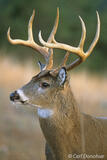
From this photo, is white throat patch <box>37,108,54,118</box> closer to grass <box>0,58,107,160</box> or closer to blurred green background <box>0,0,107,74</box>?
grass <box>0,58,107,160</box>

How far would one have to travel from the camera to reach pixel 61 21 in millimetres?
28219

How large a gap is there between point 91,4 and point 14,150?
22918 mm

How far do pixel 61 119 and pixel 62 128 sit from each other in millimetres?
104

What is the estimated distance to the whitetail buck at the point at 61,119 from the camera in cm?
581

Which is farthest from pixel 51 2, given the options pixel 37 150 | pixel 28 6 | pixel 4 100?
pixel 37 150

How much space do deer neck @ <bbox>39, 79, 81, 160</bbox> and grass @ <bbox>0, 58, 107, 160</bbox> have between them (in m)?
0.71

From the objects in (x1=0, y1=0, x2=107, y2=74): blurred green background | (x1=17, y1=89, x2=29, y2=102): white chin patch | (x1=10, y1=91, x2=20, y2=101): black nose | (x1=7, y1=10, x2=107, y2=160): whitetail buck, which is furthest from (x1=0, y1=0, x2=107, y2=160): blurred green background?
(x1=10, y1=91, x2=20, y2=101): black nose

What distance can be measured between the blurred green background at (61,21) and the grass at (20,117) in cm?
796

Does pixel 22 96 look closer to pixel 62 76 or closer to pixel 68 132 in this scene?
pixel 62 76

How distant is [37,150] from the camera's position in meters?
8.83

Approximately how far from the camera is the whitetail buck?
581cm

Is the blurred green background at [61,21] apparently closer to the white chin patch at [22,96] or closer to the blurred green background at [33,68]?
the blurred green background at [33,68]

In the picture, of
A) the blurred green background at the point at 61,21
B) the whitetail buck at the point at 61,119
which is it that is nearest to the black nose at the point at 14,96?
the whitetail buck at the point at 61,119

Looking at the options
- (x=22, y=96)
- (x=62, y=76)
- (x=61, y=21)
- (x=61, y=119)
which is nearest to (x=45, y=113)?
(x=61, y=119)
